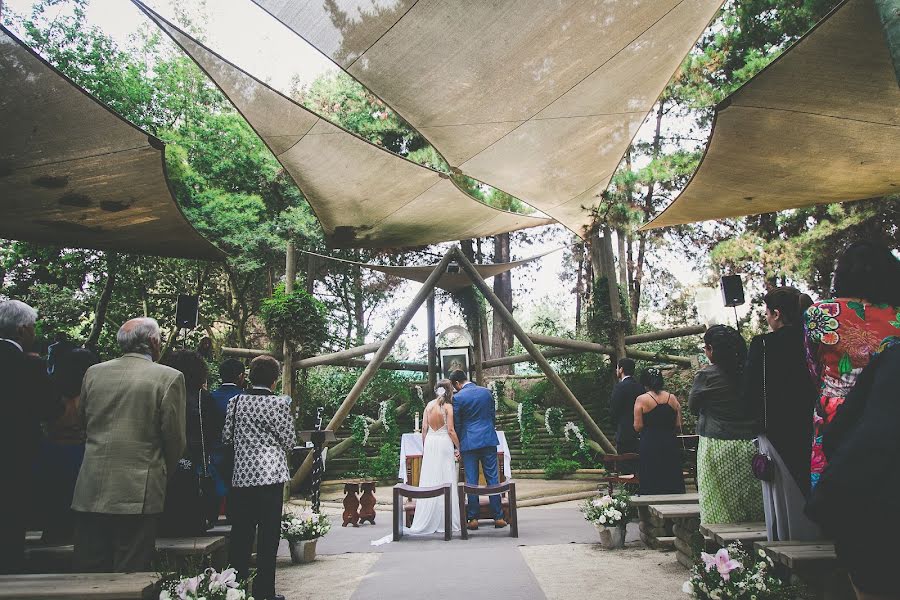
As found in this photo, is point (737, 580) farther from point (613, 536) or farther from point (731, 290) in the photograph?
point (731, 290)

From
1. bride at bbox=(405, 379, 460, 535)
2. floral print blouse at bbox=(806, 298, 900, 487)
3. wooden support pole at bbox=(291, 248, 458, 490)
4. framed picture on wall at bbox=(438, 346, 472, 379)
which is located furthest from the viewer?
framed picture on wall at bbox=(438, 346, 472, 379)

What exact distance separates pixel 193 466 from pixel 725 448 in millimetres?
2814

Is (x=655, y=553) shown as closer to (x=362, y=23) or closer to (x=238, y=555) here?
(x=238, y=555)

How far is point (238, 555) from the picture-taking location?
308cm

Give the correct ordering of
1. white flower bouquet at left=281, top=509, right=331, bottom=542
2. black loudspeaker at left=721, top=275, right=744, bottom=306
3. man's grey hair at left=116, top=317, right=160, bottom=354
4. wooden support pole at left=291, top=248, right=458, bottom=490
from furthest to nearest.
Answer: wooden support pole at left=291, top=248, right=458, bottom=490 → black loudspeaker at left=721, top=275, right=744, bottom=306 → white flower bouquet at left=281, top=509, right=331, bottom=542 → man's grey hair at left=116, top=317, right=160, bottom=354

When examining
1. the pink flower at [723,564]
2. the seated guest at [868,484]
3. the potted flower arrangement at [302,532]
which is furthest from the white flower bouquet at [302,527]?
the seated guest at [868,484]

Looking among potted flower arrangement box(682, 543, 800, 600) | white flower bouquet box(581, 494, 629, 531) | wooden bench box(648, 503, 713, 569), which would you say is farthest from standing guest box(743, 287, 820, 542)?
white flower bouquet box(581, 494, 629, 531)

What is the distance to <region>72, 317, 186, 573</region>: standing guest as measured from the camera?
7.95 feet

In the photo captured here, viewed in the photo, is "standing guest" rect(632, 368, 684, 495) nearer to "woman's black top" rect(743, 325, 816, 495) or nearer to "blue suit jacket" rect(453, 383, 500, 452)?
"blue suit jacket" rect(453, 383, 500, 452)

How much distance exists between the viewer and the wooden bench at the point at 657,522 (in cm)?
421

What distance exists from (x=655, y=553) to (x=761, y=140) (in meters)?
2.94

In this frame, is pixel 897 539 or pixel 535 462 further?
pixel 535 462

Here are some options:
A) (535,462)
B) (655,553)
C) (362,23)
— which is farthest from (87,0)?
(655,553)

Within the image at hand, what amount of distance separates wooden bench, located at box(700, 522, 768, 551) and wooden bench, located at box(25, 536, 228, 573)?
7.73 ft
